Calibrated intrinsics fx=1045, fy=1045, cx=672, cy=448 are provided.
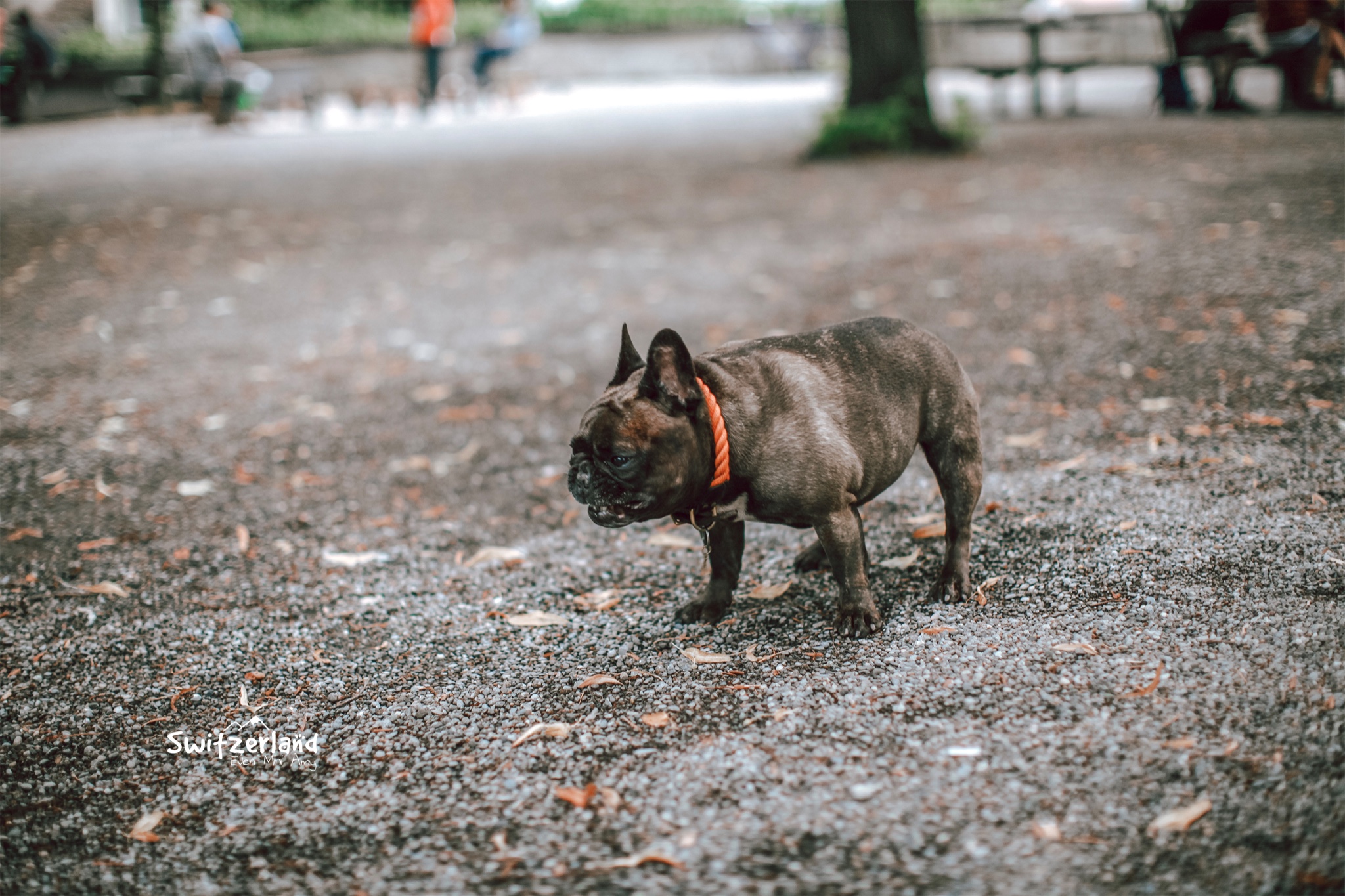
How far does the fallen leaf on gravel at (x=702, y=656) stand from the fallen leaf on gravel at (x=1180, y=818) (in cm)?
145

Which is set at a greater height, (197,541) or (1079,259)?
(1079,259)

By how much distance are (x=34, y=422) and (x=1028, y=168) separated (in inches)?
419

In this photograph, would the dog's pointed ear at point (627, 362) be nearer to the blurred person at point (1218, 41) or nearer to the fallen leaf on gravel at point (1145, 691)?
the fallen leaf on gravel at point (1145, 691)

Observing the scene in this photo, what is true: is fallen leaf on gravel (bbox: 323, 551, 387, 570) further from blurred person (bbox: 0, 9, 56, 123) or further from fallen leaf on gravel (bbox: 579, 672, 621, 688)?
blurred person (bbox: 0, 9, 56, 123)

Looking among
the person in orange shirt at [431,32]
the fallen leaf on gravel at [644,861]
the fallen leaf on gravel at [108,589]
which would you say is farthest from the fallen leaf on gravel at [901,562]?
the person in orange shirt at [431,32]

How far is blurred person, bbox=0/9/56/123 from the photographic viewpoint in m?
22.8

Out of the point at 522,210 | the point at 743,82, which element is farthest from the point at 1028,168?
the point at 743,82

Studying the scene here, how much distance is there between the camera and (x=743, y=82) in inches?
1252

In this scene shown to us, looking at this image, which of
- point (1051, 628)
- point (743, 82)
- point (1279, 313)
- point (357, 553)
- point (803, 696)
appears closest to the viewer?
point (803, 696)

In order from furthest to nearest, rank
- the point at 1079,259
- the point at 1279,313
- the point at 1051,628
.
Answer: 1. the point at 1079,259
2. the point at 1279,313
3. the point at 1051,628

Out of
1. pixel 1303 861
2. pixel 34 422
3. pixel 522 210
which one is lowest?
pixel 1303 861

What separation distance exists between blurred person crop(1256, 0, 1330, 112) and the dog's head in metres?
Result: 13.3

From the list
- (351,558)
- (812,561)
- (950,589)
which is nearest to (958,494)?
(950,589)

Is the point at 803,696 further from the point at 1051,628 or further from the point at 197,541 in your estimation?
the point at 197,541
